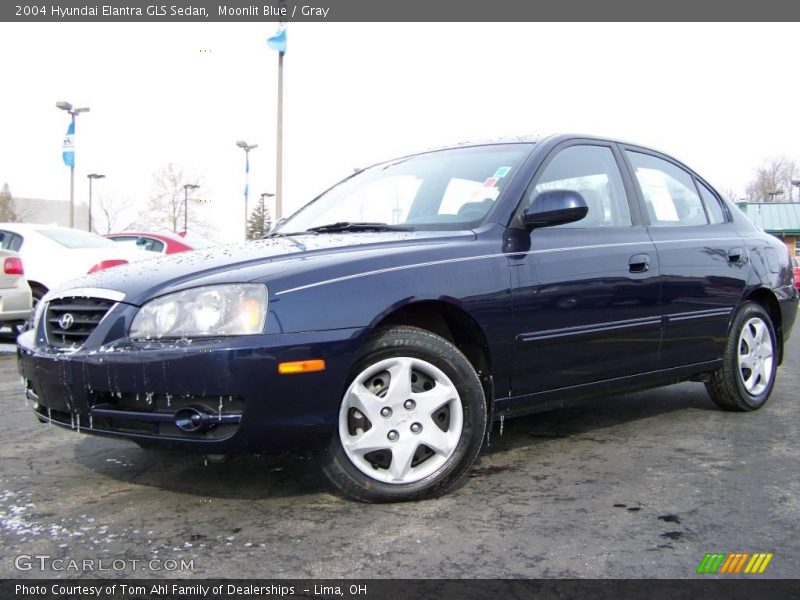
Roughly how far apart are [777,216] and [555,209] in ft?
161

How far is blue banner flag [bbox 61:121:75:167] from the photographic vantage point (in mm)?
22625

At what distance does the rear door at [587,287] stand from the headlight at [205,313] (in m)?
1.18

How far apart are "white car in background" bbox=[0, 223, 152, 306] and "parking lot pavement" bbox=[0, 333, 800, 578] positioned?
5.41 m

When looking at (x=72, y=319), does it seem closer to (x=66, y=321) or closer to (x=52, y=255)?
(x=66, y=321)

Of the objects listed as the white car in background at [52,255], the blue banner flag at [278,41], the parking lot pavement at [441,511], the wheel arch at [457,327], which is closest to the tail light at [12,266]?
the white car in background at [52,255]

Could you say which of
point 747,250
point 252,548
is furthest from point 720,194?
point 252,548

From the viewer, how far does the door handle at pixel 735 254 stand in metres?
4.53

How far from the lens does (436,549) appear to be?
2.47 m

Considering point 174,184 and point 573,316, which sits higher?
point 174,184

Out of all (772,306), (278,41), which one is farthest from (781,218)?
(772,306)

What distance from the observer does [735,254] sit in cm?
457

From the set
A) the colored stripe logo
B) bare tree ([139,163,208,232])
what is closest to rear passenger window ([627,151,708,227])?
the colored stripe logo

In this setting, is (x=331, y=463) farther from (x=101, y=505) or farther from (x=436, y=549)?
(x=101, y=505)

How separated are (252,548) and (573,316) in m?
1.80
